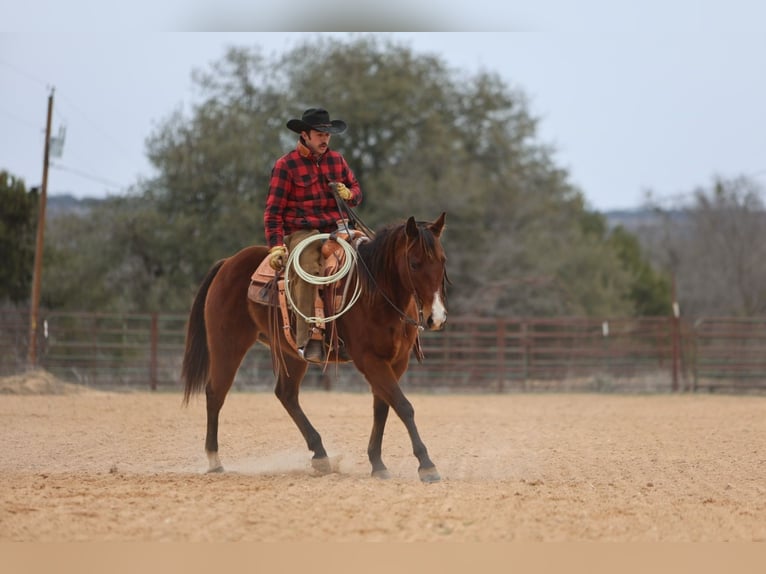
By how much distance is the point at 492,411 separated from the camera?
1426 centimetres

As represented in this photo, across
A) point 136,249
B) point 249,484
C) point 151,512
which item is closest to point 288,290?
point 249,484

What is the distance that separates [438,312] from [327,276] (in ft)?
3.60

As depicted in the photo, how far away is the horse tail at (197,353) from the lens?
788 centimetres

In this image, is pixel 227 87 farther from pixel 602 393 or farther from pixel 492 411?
pixel 492 411

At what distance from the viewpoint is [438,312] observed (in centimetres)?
594

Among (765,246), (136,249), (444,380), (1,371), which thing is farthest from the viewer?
(765,246)

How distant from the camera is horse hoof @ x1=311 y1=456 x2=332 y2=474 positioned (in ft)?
22.7

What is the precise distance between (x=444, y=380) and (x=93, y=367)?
7342 mm

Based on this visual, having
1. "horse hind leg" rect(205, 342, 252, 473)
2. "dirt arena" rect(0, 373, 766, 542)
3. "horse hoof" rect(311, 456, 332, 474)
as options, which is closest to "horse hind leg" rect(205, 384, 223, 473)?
"horse hind leg" rect(205, 342, 252, 473)

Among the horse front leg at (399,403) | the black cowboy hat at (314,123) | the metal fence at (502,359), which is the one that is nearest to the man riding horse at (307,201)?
the black cowboy hat at (314,123)

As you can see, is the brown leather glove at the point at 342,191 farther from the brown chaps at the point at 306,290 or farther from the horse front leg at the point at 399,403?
the horse front leg at the point at 399,403

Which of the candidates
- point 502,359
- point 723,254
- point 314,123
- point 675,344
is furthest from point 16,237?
point 723,254

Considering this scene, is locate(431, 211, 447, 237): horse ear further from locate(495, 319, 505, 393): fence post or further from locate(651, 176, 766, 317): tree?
locate(651, 176, 766, 317): tree

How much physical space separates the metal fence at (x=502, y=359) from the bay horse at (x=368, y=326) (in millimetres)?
11630
